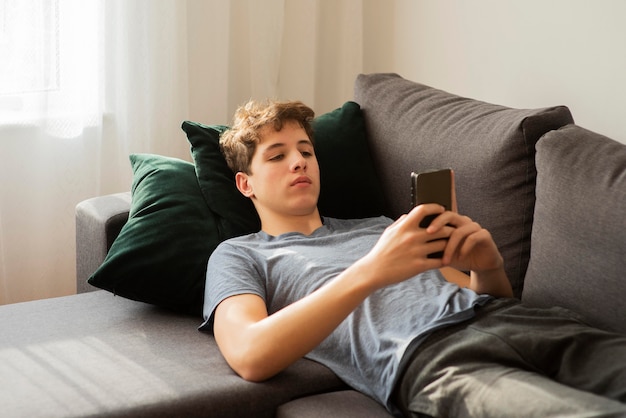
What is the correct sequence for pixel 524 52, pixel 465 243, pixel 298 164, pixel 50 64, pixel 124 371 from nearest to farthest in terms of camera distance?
pixel 465 243, pixel 124 371, pixel 298 164, pixel 524 52, pixel 50 64

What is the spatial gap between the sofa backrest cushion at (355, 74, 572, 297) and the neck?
352 mm

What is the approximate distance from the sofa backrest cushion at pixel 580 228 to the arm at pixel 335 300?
0.36m

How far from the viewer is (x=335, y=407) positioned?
74.2 inches

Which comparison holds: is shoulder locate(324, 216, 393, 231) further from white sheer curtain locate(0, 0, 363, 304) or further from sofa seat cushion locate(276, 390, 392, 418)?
white sheer curtain locate(0, 0, 363, 304)

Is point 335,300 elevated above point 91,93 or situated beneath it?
situated beneath

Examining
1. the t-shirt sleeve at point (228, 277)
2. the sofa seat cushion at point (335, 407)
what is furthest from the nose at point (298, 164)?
the sofa seat cushion at point (335, 407)

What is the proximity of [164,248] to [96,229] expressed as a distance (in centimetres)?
33

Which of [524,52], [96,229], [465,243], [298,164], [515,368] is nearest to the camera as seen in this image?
[515,368]

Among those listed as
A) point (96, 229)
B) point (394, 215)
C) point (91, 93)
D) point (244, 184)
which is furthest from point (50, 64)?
Answer: point (394, 215)

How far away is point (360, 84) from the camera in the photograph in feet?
9.29

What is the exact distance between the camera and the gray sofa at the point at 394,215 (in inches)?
74.8

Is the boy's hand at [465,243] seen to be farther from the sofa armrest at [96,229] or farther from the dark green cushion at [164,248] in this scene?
the sofa armrest at [96,229]

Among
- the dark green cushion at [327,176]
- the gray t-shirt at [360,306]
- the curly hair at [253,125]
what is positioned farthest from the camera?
the dark green cushion at [327,176]

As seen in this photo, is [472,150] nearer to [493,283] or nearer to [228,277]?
[493,283]
